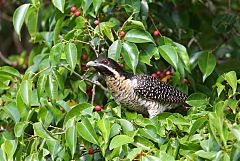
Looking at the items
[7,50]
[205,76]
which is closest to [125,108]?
[205,76]

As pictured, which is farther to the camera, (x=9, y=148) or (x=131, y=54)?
(x=131, y=54)

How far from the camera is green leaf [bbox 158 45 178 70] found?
443cm

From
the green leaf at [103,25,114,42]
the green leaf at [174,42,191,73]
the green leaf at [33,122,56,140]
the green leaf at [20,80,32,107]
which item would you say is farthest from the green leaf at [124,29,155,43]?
the green leaf at [33,122,56,140]

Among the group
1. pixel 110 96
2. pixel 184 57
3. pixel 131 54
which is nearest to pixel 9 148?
pixel 131 54

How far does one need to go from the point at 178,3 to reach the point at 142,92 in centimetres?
191

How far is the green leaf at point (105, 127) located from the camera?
3779 millimetres

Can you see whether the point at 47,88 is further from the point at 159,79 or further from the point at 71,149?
the point at 159,79

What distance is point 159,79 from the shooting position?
4973 millimetres

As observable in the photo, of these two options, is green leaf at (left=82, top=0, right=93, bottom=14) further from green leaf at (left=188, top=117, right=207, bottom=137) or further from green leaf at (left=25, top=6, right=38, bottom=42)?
green leaf at (left=188, top=117, right=207, bottom=137)

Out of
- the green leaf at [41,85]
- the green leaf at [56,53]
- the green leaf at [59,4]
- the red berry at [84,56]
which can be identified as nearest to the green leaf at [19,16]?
the green leaf at [59,4]

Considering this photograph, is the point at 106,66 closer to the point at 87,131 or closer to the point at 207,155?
the point at 87,131

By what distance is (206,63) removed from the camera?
16.1 feet

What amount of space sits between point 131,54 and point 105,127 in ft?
2.43

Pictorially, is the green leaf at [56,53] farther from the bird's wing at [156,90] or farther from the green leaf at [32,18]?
the bird's wing at [156,90]
